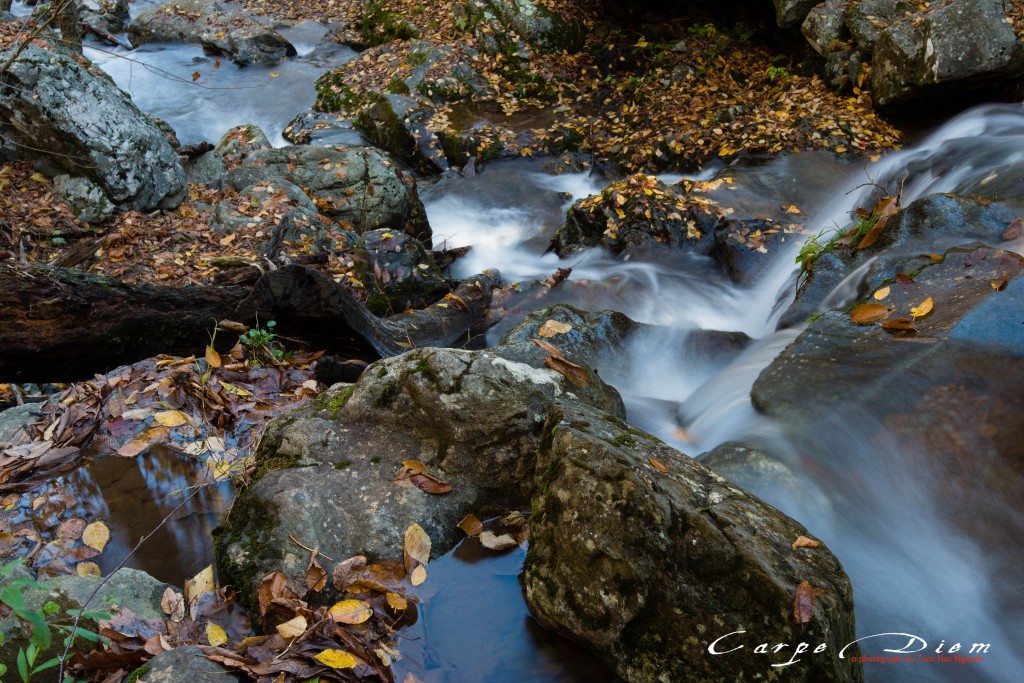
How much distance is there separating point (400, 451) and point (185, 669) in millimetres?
1487

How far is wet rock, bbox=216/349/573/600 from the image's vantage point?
313 centimetres

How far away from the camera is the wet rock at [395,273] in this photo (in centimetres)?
679

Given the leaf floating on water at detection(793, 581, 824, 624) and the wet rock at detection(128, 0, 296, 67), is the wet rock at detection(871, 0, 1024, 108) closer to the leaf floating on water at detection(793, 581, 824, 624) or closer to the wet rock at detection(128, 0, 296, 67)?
the leaf floating on water at detection(793, 581, 824, 624)

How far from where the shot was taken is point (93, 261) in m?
6.71

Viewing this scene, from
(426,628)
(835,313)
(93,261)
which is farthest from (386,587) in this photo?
(93,261)

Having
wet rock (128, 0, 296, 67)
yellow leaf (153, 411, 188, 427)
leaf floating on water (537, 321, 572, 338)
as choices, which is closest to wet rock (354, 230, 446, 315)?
leaf floating on water (537, 321, 572, 338)

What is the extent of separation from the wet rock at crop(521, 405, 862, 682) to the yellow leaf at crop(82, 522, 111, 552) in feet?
7.62

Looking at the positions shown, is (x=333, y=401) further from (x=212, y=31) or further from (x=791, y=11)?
(x=212, y=31)

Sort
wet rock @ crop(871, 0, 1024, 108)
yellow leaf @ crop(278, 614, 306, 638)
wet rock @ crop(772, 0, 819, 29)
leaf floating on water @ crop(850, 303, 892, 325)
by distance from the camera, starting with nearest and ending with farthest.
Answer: yellow leaf @ crop(278, 614, 306, 638)
leaf floating on water @ crop(850, 303, 892, 325)
wet rock @ crop(871, 0, 1024, 108)
wet rock @ crop(772, 0, 819, 29)

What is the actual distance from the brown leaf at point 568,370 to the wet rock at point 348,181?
500 centimetres

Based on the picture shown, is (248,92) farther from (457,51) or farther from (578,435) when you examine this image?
(578,435)

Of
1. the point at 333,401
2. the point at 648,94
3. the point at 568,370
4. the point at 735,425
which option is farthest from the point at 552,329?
the point at 648,94

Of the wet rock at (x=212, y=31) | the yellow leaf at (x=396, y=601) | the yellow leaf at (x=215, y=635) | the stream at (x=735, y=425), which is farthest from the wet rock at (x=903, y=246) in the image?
the wet rock at (x=212, y=31)

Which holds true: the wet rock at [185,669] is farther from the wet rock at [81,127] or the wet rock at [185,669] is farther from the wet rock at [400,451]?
the wet rock at [81,127]
